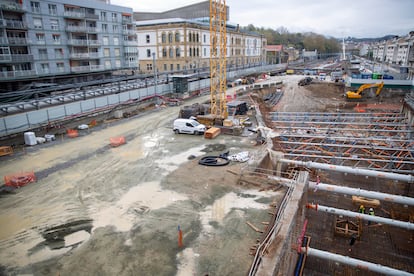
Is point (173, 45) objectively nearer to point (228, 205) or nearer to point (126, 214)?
point (228, 205)

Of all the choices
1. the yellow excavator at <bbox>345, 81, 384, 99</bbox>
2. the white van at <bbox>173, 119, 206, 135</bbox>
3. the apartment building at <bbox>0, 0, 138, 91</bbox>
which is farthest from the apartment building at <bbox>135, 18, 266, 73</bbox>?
the white van at <bbox>173, 119, 206, 135</bbox>

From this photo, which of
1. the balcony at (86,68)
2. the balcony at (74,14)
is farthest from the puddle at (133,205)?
the balcony at (74,14)

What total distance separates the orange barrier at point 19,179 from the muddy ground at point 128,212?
0.42 metres

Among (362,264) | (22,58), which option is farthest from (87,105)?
(362,264)

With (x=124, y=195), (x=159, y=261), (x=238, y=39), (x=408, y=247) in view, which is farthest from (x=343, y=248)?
(x=238, y=39)

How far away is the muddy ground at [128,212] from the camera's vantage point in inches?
444

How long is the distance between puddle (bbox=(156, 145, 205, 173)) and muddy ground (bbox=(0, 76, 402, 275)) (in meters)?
0.07

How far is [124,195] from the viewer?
54.2 feet

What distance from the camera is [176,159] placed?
22016mm

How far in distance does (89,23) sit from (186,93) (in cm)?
2256

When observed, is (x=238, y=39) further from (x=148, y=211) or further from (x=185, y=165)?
(x=148, y=211)

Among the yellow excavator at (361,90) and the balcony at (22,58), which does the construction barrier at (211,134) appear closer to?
the balcony at (22,58)

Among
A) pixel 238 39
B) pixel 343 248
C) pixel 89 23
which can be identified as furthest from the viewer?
pixel 238 39

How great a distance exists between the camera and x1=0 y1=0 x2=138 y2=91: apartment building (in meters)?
40.4
